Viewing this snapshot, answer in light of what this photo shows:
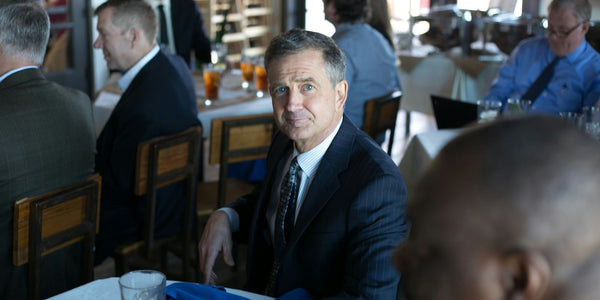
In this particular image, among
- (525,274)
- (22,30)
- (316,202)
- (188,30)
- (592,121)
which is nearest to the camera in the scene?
(525,274)

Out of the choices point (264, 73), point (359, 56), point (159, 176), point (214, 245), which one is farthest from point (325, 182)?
point (264, 73)

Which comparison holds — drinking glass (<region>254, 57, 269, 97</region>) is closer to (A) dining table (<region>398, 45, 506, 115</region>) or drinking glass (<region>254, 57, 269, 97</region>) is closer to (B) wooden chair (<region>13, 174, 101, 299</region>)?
(A) dining table (<region>398, 45, 506, 115</region>)

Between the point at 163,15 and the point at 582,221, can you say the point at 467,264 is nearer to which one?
the point at 582,221

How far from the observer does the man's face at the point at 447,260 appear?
551 millimetres

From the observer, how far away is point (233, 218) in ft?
6.34

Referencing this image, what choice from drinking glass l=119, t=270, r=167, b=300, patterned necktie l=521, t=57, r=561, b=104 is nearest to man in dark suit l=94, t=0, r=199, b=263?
drinking glass l=119, t=270, r=167, b=300

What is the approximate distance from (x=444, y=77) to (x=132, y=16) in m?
3.05

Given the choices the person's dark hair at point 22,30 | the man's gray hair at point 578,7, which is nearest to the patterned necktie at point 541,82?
the man's gray hair at point 578,7

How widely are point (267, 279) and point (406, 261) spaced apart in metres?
1.29

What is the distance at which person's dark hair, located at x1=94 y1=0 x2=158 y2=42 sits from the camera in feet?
9.87

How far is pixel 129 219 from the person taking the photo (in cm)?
282

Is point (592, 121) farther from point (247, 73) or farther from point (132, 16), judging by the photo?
point (247, 73)

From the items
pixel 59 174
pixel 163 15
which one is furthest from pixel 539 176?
pixel 163 15

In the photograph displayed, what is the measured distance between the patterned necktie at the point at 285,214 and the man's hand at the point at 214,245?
0.15m
